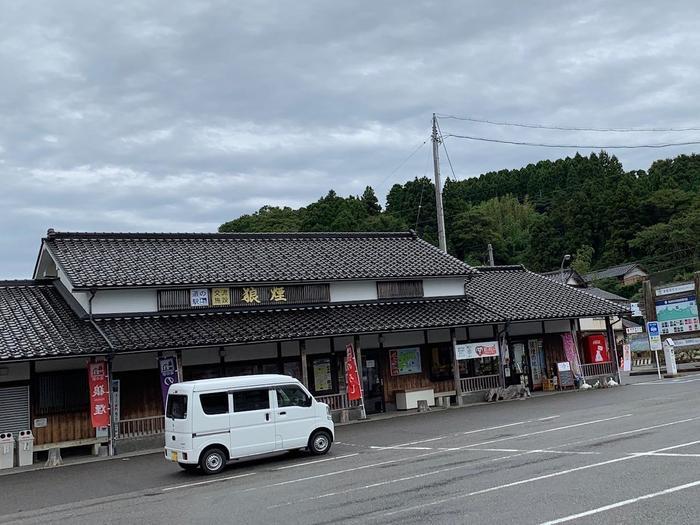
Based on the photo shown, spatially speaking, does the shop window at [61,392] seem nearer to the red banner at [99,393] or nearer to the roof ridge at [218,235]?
the red banner at [99,393]

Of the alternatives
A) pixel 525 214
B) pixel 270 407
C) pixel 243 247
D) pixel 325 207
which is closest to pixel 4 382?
pixel 270 407

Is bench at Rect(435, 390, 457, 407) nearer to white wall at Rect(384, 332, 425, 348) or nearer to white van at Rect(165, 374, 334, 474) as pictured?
white wall at Rect(384, 332, 425, 348)

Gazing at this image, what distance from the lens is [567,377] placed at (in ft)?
85.6

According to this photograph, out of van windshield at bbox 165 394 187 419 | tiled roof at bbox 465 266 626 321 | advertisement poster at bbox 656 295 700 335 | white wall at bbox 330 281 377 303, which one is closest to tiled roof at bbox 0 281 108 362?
van windshield at bbox 165 394 187 419

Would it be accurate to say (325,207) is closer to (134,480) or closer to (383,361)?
(383,361)

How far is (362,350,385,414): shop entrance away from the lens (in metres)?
23.2

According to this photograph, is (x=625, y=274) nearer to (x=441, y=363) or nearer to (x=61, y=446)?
(x=441, y=363)

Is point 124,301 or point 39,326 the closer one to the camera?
point 39,326

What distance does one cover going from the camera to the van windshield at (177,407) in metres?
13.3

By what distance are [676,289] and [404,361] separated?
654 inches

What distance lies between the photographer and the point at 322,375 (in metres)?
22.5

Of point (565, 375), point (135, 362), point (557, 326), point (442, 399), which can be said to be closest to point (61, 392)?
point (135, 362)

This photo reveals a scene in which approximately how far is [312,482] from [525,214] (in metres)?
82.0

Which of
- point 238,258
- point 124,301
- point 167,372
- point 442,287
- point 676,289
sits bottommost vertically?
point 167,372
